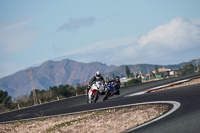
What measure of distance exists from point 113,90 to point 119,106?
5872mm

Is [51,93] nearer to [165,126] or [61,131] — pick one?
[61,131]

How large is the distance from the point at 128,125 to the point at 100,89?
10301 mm

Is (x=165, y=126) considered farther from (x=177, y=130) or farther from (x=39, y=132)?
(x=39, y=132)

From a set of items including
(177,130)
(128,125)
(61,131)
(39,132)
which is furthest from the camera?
(39,132)

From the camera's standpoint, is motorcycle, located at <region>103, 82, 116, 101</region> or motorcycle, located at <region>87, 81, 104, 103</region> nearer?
motorcycle, located at <region>87, 81, 104, 103</region>

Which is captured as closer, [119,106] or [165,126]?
[165,126]

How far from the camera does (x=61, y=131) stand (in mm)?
11039

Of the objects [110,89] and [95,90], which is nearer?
[95,90]

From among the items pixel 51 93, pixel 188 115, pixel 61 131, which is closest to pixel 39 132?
pixel 61 131

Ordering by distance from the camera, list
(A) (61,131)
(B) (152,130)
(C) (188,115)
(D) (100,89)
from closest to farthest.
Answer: (B) (152,130)
(C) (188,115)
(A) (61,131)
(D) (100,89)

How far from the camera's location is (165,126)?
6.66 meters

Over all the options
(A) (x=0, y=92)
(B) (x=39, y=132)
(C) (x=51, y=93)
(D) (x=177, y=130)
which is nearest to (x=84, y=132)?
(B) (x=39, y=132)

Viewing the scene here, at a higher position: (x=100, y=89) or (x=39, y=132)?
(x=100, y=89)

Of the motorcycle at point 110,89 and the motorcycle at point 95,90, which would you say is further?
the motorcycle at point 110,89
